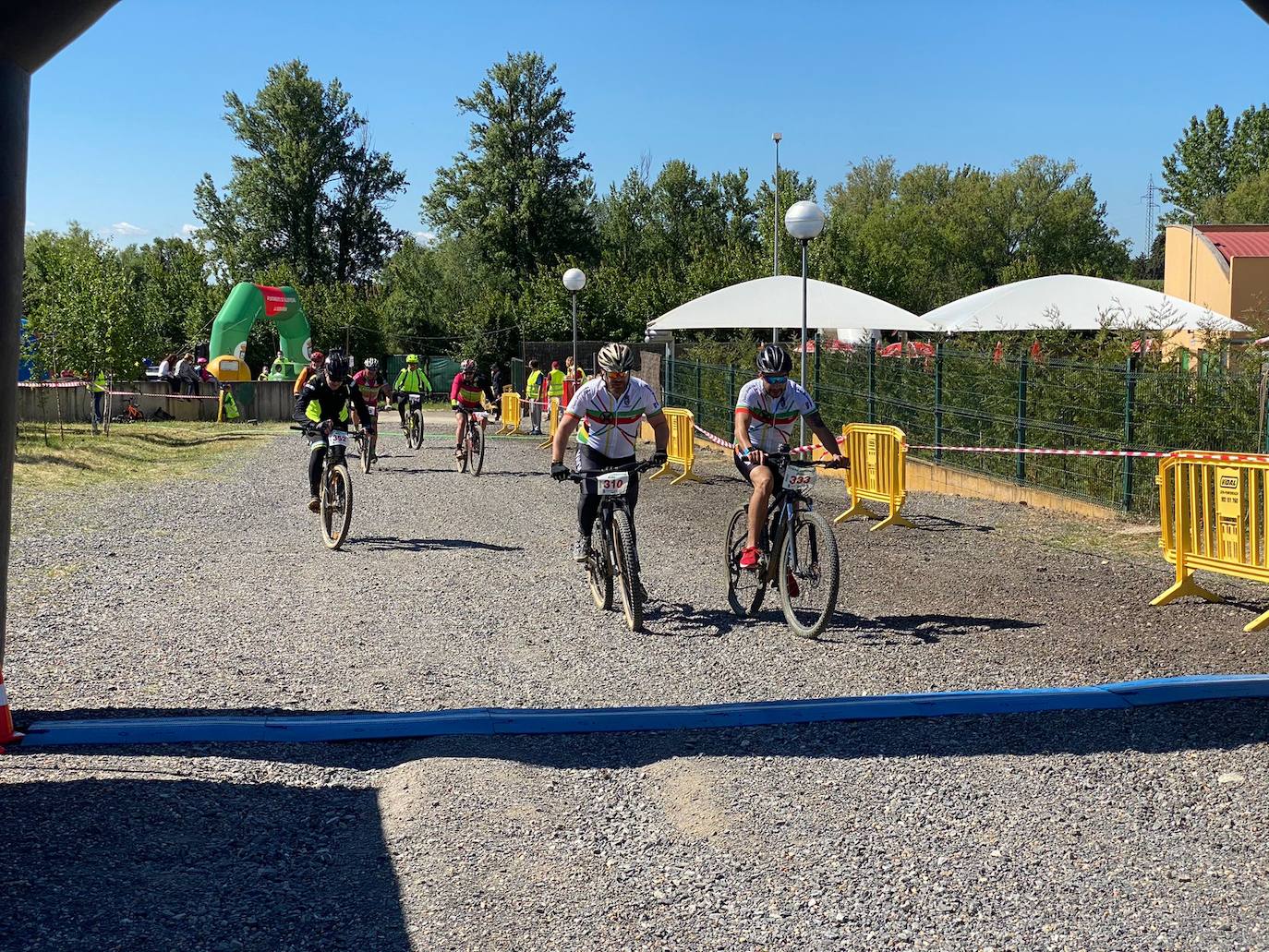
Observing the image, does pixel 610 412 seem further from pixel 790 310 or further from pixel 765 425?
pixel 790 310

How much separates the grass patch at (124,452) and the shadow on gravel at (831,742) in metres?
13.4

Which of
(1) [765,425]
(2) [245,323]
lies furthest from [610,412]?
(2) [245,323]

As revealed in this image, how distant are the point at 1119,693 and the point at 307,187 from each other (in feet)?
223

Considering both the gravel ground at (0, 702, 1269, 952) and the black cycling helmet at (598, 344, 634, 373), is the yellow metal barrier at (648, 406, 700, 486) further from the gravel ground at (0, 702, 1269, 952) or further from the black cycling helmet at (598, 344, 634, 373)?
the gravel ground at (0, 702, 1269, 952)

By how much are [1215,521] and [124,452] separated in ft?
68.8

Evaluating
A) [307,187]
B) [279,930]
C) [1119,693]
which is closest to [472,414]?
[1119,693]

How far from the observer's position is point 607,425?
28.9ft

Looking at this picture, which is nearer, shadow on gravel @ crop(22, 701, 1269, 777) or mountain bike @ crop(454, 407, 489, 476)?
shadow on gravel @ crop(22, 701, 1269, 777)

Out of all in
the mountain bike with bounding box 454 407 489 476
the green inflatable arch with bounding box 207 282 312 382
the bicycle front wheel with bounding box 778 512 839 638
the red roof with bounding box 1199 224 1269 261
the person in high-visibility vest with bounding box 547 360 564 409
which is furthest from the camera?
the green inflatable arch with bounding box 207 282 312 382

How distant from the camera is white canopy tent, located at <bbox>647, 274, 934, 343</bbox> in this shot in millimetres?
20438

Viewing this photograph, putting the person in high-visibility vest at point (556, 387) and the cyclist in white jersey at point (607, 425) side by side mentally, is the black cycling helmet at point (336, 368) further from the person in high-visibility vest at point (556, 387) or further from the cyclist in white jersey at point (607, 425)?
the person in high-visibility vest at point (556, 387)

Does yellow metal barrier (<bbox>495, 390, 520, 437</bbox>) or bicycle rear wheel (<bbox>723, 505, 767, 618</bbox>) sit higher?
yellow metal barrier (<bbox>495, 390, 520, 437</bbox>)

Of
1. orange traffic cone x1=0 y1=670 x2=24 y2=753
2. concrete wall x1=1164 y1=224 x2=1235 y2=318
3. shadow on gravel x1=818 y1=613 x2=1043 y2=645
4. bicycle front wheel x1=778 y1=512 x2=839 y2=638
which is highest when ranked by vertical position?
concrete wall x1=1164 y1=224 x2=1235 y2=318

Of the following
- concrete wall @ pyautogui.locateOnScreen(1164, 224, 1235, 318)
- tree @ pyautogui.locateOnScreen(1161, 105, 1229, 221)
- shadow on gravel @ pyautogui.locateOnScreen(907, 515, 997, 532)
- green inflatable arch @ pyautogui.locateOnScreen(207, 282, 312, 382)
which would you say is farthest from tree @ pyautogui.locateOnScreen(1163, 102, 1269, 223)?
shadow on gravel @ pyautogui.locateOnScreen(907, 515, 997, 532)
